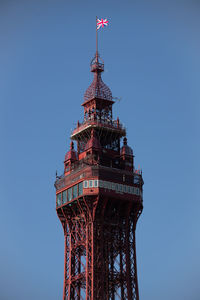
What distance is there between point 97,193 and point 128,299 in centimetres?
2640

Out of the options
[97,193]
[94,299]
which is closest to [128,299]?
[94,299]

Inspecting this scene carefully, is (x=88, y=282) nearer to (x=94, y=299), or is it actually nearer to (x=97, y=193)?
(x=94, y=299)

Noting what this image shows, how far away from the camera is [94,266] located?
653 ft

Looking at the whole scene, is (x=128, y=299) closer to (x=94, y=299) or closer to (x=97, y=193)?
(x=94, y=299)

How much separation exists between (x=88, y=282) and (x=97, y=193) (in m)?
21.3

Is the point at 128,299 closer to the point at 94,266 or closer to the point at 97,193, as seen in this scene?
the point at 94,266

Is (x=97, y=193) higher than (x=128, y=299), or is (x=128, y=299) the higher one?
(x=97, y=193)

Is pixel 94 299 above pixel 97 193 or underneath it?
underneath

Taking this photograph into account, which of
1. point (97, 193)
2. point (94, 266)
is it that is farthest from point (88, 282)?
point (97, 193)

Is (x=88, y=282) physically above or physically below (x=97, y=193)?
below

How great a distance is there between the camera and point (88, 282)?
19912cm

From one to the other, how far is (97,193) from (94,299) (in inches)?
983

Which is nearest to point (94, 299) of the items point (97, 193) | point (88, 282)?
point (88, 282)
